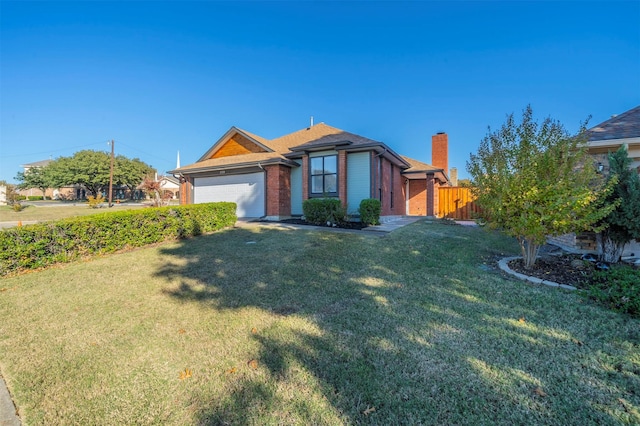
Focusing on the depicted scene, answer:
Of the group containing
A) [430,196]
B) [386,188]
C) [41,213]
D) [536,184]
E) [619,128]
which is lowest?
[41,213]

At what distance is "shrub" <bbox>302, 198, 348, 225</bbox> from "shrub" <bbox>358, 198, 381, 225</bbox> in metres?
0.74

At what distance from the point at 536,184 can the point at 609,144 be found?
3.44 metres

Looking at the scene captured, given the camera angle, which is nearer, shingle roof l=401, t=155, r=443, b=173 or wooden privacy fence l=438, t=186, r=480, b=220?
wooden privacy fence l=438, t=186, r=480, b=220

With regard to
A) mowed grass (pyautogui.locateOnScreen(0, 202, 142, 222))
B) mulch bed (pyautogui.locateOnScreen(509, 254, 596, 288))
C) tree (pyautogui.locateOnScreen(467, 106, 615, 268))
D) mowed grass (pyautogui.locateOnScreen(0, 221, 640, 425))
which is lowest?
mowed grass (pyautogui.locateOnScreen(0, 221, 640, 425))

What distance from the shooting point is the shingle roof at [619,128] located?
6.71 m

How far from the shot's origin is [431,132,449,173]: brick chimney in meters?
21.9

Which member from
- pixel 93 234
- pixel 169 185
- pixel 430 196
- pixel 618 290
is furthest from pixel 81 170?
pixel 618 290

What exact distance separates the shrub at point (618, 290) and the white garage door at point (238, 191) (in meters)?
12.4

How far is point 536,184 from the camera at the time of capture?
5160 mm

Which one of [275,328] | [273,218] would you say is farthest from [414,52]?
[275,328]

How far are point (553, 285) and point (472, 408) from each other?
12.2 feet

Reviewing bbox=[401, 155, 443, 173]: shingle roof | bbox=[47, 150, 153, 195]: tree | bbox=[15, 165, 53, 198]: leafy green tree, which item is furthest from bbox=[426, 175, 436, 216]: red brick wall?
bbox=[15, 165, 53, 198]: leafy green tree

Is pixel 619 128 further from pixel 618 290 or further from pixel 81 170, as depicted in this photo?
pixel 81 170

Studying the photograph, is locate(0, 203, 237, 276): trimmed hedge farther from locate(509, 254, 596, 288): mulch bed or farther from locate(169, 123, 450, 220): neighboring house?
locate(509, 254, 596, 288): mulch bed
